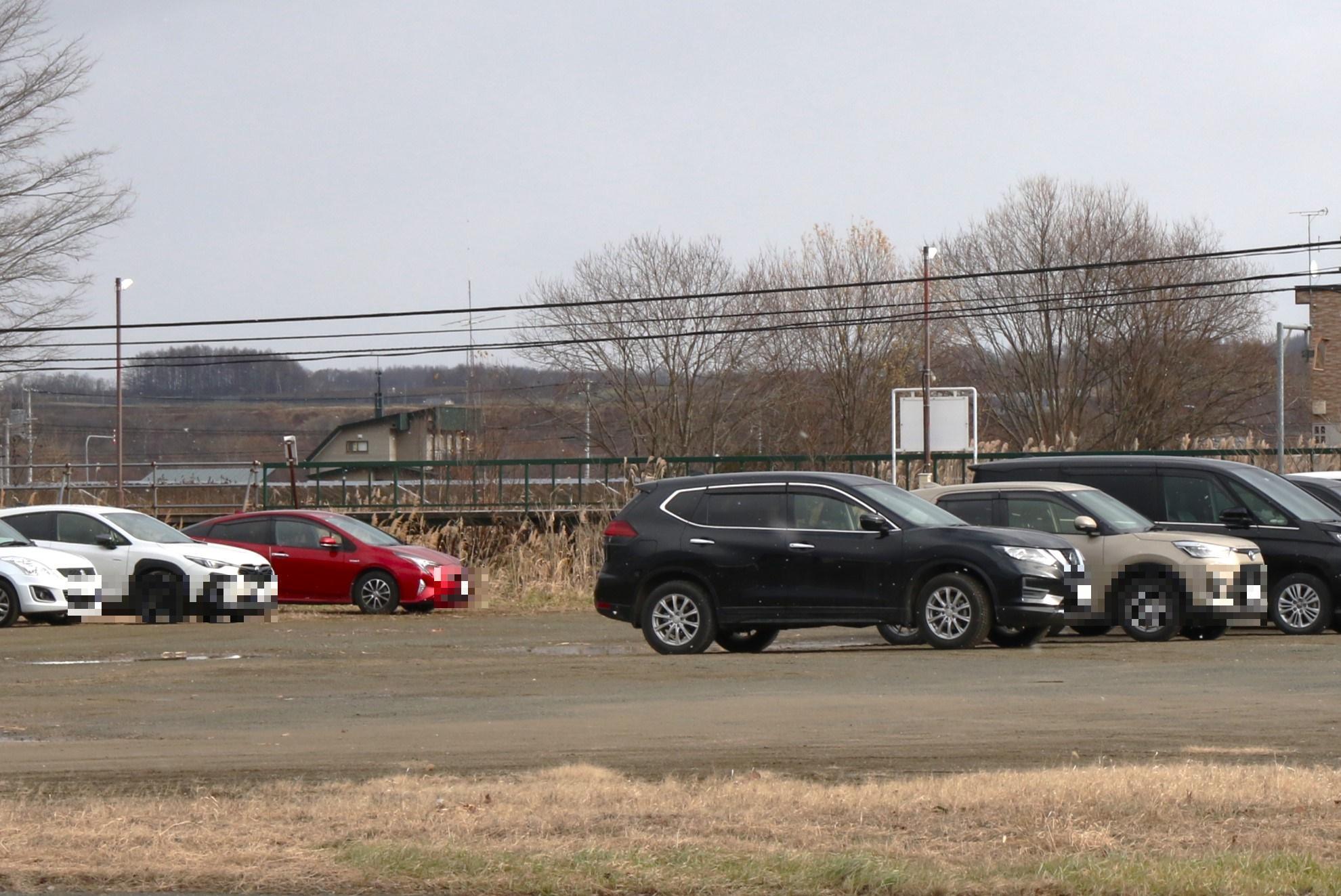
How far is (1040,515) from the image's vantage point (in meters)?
18.3

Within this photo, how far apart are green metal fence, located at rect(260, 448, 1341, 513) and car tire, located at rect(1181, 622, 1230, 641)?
614 inches

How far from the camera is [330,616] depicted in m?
24.6

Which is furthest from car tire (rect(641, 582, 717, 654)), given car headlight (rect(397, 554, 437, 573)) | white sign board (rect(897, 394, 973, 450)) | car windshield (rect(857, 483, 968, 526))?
white sign board (rect(897, 394, 973, 450))

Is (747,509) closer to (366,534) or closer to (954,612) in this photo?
(954,612)

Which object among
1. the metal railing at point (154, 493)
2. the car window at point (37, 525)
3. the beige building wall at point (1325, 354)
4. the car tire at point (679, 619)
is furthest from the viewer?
the beige building wall at point (1325, 354)

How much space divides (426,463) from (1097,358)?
30.6 metres

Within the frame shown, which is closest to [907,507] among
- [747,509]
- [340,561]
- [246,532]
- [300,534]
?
[747,509]

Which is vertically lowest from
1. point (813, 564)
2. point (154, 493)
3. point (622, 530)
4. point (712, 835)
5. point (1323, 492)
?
point (712, 835)

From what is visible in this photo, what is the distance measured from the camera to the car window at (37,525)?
2347 centimetres

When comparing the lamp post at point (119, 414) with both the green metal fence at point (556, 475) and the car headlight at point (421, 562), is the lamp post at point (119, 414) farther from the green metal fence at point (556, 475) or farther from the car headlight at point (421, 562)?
the car headlight at point (421, 562)

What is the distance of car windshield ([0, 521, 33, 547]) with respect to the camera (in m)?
22.5

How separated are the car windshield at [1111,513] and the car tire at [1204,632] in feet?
4.30

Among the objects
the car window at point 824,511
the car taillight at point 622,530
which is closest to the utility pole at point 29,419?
the car taillight at point 622,530

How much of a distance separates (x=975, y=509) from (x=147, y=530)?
11.6 metres
